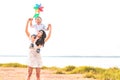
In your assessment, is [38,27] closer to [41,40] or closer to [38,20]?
[38,20]

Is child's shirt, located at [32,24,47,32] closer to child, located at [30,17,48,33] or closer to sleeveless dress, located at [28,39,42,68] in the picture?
child, located at [30,17,48,33]

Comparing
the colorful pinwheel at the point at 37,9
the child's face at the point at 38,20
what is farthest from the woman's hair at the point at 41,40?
the colorful pinwheel at the point at 37,9

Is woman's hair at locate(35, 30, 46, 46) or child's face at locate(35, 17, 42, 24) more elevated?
child's face at locate(35, 17, 42, 24)

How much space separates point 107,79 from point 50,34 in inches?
137

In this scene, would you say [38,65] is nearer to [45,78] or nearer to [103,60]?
[45,78]

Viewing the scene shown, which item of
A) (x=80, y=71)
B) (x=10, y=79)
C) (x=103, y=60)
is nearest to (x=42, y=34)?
(x=10, y=79)

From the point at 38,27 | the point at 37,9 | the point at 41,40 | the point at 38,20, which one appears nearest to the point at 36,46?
the point at 41,40

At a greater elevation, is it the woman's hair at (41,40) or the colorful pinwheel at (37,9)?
the colorful pinwheel at (37,9)

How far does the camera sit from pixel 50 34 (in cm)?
1346

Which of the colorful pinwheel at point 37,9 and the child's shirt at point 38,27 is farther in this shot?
the colorful pinwheel at point 37,9

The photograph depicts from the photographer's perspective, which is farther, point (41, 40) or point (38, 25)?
point (41, 40)

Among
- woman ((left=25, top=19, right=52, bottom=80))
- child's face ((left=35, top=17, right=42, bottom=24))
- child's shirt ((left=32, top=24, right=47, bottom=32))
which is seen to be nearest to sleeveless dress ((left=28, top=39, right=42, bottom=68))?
woman ((left=25, top=19, right=52, bottom=80))

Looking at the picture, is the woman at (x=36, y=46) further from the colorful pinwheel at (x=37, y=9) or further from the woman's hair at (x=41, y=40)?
the colorful pinwheel at (x=37, y=9)

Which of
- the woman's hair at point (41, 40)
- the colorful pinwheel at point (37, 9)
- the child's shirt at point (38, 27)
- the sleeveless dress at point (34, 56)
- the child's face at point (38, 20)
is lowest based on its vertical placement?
the sleeveless dress at point (34, 56)
